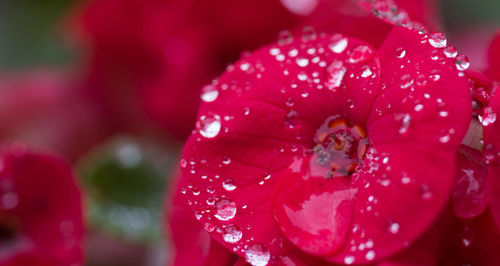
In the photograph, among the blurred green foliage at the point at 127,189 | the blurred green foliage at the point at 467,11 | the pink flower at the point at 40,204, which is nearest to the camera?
the pink flower at the point at 40,204

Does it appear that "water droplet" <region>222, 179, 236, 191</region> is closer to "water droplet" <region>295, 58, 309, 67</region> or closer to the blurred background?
"water droplet" <region>295, 58, 309, 67</region>

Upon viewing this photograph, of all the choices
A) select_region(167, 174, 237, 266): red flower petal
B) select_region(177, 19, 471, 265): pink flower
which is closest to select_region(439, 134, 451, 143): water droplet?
select_region(177, 19, 471, 265): pink flower

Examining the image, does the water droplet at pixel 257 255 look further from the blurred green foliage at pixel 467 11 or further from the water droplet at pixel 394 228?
the blurred green foliage at pixel 467 11

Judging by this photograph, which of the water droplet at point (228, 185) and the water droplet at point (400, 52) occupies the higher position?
the water droplet at point (400, 52)

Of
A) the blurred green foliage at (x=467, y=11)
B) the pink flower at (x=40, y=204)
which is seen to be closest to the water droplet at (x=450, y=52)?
the pink flower at (x=40, y=204)

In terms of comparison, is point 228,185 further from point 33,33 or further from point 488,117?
point 33,33

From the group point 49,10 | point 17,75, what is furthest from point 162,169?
point 49,10
